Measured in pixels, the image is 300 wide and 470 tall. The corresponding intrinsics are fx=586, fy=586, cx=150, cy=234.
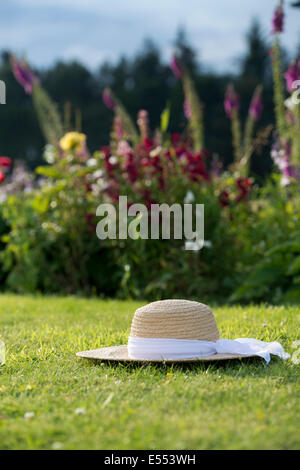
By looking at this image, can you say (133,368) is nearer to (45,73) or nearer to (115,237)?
(115,237)

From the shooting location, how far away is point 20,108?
31859 mm

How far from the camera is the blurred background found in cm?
2498

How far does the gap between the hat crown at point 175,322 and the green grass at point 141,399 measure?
0.50ft

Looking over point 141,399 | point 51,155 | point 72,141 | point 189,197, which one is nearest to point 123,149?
point 72,141

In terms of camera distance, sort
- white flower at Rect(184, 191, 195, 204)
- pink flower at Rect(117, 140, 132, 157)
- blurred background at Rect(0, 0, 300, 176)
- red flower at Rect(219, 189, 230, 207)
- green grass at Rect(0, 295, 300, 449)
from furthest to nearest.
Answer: blurred background at Rect(0, 0, 300, 176)
pink flower at Rect(117, 140, 132, 157)
red flower at Rect(219, 189, 230, 207)
white flower at Rect(184, 191, 195, 204)
green grass at Rect(0, 295, 300, 449)

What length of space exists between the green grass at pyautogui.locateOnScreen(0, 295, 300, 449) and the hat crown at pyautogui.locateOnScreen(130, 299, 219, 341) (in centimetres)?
15

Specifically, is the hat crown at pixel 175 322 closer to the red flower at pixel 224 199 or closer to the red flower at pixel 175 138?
the red flower at pixel 224 199

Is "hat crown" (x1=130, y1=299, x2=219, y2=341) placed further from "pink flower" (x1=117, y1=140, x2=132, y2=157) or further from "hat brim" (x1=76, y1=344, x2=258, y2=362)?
"pink flower" (x1=117, y1=140, x2=132, y2=157)

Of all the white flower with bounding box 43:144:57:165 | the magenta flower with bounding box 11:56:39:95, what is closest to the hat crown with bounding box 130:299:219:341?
the white flower with bounding box 43:144:57:165

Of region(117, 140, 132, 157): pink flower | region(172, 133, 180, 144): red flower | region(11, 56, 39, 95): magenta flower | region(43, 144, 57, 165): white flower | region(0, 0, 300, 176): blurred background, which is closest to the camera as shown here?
region(172, 133, 180, 144): red flower

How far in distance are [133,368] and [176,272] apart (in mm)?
2653

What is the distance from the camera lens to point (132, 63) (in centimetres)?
3356

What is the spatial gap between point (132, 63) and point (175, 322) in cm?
3247
